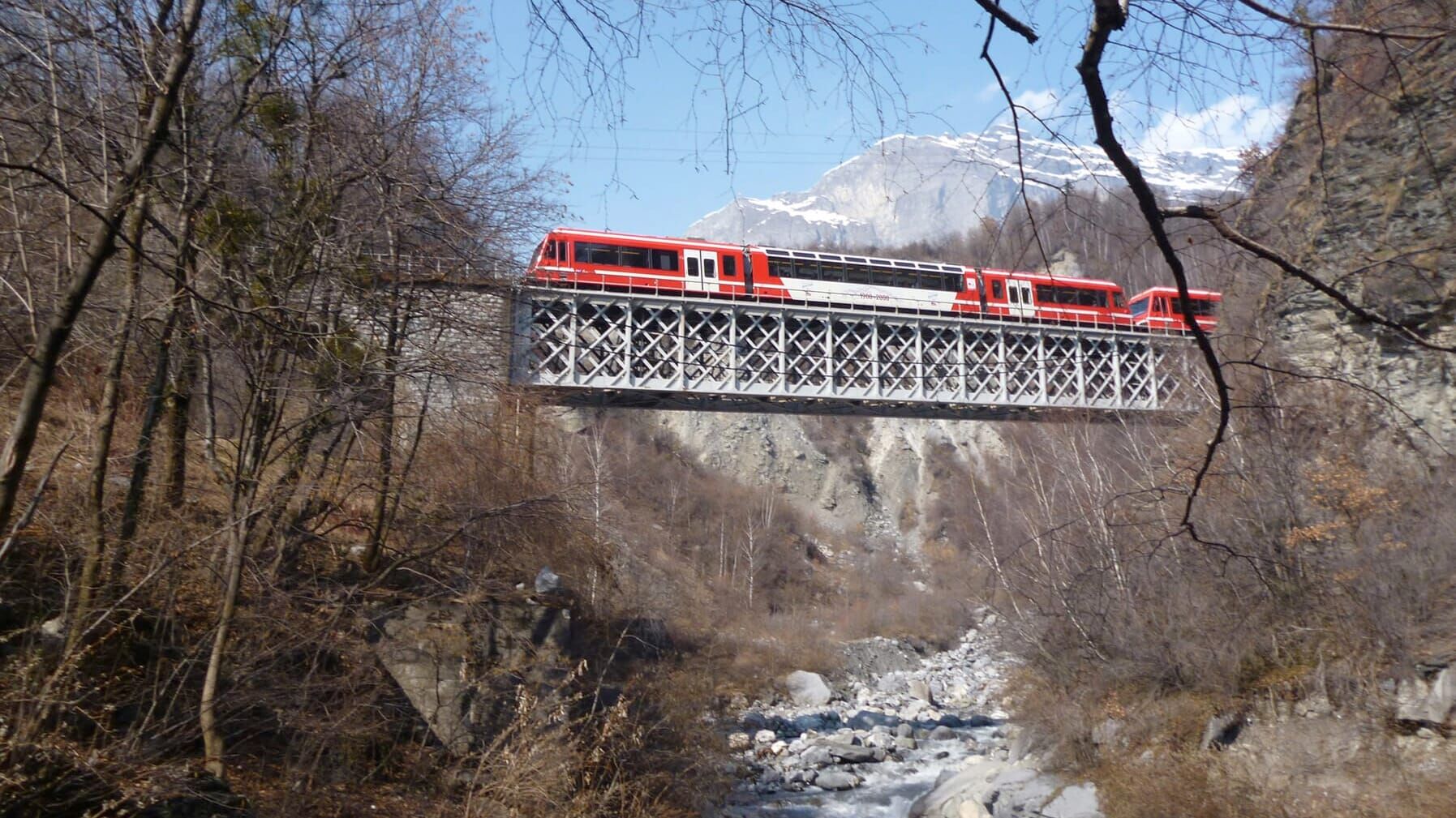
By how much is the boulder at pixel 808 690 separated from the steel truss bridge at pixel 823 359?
25.4ft

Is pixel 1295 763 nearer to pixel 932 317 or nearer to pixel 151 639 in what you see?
pixel 151 639

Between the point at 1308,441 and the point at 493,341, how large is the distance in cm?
1220

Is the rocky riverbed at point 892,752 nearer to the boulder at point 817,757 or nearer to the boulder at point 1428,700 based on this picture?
the boulder at point 817,757

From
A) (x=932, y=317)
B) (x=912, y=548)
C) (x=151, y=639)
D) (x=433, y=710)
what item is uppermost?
(x=932, y=317)

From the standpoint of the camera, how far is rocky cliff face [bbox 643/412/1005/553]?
174 feet

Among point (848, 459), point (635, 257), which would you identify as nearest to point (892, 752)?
point (635, 257)

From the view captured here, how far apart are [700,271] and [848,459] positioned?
35.7 m

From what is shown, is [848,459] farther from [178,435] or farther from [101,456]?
[101,456]

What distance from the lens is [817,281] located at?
82.1 ft

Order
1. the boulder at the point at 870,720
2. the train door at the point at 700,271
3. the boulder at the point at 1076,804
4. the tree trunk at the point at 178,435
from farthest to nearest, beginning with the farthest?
the train door at the point at 700,271 → the boulder at the point at 870,720 → the boulder at the point at 1076,804 → the tree trunk at the point at 178,435

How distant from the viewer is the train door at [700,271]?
23.5m

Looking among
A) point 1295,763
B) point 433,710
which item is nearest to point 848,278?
point 1295,763

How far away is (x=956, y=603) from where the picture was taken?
119 ft

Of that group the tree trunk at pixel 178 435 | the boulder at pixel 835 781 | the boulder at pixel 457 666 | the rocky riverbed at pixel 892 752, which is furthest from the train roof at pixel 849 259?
the tree trunk at pixel 178 435
